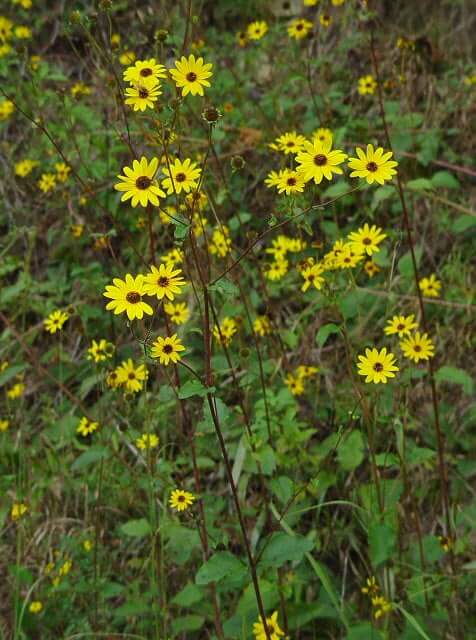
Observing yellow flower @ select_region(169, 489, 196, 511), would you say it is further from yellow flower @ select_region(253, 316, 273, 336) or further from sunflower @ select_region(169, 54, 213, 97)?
sunflower @ select_region(169, 54, 213, 97)

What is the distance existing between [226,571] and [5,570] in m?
1.28

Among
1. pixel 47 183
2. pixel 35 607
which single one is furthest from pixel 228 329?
pixel 47 183

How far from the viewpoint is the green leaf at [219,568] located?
1.46 meters

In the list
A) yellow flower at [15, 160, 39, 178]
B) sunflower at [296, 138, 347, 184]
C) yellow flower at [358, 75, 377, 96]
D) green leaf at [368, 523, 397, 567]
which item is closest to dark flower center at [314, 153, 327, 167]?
sunflower at [296, 138, 347, 184]

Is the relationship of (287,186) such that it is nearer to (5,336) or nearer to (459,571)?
(459,571)

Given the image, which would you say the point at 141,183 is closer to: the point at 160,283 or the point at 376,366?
the point at 160,283

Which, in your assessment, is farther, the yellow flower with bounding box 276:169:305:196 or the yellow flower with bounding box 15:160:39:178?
the yellow flower with bounding box 15:160:39:178

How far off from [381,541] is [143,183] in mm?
1086

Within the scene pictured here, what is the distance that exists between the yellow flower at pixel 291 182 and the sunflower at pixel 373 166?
13 cm

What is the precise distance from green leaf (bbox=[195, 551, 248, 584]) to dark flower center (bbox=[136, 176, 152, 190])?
2.77ft

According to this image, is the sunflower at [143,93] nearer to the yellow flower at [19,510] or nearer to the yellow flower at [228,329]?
the yellow flower at [228,329]

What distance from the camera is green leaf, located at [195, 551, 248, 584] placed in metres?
1.46

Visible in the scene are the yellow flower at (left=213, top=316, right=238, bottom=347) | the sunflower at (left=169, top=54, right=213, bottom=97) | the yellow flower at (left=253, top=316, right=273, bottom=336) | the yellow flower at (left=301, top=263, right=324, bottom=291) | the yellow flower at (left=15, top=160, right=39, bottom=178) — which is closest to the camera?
the sunflower at (left=169, top=54, right=213, bottom=97)

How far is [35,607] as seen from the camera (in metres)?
2.12
